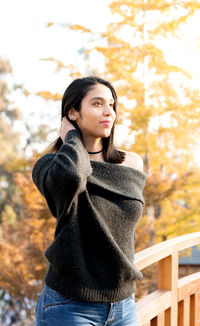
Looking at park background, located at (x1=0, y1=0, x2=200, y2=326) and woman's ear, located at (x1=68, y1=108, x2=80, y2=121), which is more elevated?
A: woman's ear, located at (x1=68, y1=108, x2=80, y2=121)

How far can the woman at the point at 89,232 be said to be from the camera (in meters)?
1.24

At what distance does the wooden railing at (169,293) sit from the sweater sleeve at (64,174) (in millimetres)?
470

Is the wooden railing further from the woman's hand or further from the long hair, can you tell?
the woman's hand

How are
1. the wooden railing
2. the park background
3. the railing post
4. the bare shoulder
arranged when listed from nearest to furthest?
the bare shoulder
the wooden railing
the railing post
the park background

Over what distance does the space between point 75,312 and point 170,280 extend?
820mm

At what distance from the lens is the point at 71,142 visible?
4.48 feet

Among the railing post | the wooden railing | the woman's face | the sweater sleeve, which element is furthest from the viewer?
the railing post

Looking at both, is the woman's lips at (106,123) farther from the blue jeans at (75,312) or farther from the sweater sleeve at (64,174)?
the blue jeans at (75,312)

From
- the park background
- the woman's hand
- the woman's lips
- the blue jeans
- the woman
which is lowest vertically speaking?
the park background

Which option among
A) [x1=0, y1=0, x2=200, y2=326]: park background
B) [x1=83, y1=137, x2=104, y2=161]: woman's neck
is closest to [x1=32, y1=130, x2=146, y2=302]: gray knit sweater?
[x1=83, y1=137, x2=104, y2=161]: woman's neck

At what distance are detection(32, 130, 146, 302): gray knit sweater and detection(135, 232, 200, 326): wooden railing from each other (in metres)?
0.29

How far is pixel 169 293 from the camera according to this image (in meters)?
1.93

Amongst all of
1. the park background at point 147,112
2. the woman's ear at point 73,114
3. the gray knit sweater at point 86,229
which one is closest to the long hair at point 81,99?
the woman's ear at point 73,114

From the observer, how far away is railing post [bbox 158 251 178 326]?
1.94 metres
